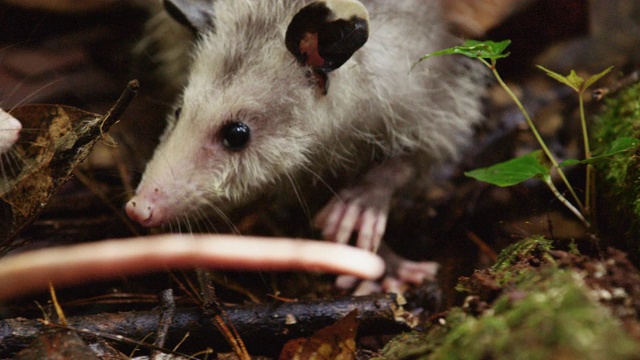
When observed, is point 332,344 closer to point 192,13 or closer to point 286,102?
point 286,102

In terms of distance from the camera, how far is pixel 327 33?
2.21 meters

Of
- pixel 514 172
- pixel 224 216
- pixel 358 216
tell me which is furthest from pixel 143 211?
pixel 514 172

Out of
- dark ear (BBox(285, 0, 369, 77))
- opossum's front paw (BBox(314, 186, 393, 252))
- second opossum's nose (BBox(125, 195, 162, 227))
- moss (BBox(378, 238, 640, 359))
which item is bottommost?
opossum's front paw (BBox(314, 186, 393, 252))

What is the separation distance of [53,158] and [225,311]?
2.47ft

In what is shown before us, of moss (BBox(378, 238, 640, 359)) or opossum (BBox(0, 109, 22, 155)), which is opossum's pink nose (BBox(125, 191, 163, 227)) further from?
moss (BBox(378, 238, 640, 359))

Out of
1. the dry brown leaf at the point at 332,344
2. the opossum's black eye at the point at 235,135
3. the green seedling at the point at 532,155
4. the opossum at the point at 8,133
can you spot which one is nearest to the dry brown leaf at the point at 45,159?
the opossum at the point at 8,133

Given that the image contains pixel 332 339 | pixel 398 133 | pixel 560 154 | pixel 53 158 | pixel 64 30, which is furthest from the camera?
pixel 64 30

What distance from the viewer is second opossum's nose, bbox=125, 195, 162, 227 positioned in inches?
87.4

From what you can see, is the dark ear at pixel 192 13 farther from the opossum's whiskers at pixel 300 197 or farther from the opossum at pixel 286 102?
the opossum's whiskers at pixel 300 197

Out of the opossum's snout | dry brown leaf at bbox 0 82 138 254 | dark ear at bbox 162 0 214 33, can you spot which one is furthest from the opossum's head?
dry brown leaf at bbox 0 82 138 254

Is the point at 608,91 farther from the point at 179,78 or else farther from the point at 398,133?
the point at 179,78

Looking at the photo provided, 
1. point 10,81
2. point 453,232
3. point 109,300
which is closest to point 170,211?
point 109,300

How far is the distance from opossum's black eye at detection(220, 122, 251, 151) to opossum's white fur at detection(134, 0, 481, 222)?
0.02 meters

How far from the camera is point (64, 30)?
3656 mm
